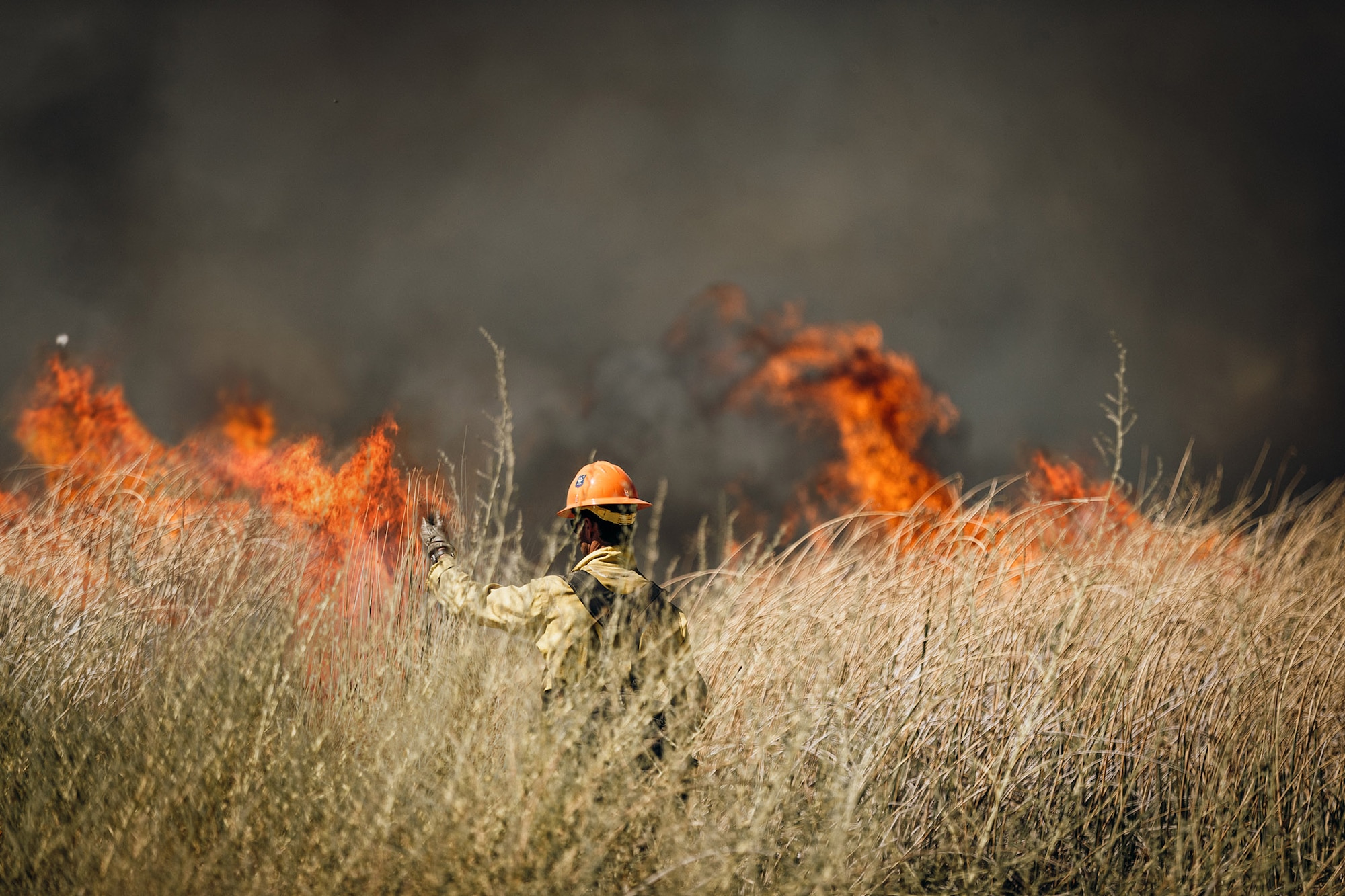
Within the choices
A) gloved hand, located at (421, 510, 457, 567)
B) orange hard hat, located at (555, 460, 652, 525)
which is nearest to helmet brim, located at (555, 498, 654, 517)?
orange hard hat, located at (555, 460, 652, 525)

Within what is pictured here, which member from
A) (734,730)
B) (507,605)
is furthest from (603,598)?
(734,730)

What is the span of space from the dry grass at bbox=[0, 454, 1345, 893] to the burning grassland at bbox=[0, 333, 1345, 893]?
0.02 meters

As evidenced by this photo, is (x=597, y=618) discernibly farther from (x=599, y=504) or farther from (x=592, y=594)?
(x=599, y=504)

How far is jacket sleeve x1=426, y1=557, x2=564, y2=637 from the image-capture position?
2.84 metres

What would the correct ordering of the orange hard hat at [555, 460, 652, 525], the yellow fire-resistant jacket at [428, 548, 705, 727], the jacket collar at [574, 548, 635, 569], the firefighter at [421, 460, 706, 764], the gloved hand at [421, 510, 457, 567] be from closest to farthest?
the firefighter at [421, 460, 706, 764]
the yellow fire-resistant jacket at [428, 548, 705, 727]
the jacket collar at [574, 548, 635, 569]
the orange hard hat at [555, 460, 652, 525]
the gloved hand at [421, 510, 457, 567]

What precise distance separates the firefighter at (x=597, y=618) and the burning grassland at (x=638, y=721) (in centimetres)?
12

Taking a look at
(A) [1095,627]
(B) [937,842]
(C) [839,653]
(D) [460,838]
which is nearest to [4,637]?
(D) [460,838]

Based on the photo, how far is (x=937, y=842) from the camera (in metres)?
3.15

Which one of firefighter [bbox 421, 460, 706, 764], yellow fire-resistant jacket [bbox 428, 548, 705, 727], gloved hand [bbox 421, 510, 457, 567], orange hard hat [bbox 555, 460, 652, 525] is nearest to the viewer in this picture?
firefighter [bbox 421, 460, 706, 764]

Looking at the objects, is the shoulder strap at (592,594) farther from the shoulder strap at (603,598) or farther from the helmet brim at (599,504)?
the helmet brim at (599,504)

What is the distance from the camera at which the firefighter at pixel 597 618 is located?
8.54 feet

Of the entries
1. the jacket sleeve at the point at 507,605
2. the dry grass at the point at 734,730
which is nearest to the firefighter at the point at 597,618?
the jacket sleeve at the point at 507,605

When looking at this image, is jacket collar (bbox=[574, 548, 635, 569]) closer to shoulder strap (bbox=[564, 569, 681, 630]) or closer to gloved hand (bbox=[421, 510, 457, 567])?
shoulder strap (bbox=[564, 569, 681, 630])

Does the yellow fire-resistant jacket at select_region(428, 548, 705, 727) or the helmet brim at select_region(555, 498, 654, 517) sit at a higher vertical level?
the helmet brim at select_region(555, 498, 654, 517)
